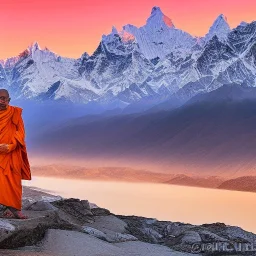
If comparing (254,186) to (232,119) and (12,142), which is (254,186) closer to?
(12,142)

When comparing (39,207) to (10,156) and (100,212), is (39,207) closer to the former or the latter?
(10,156)

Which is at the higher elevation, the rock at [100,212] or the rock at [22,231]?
the rock at [100,212]

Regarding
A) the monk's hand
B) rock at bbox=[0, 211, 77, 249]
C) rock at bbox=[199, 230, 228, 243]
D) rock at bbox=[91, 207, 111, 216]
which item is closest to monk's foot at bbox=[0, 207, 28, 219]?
rock at bbox=[0, 211, 77, 249]

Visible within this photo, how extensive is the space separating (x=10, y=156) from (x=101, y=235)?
2957 mm

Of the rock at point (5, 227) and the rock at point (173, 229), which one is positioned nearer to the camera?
the rock at point (5, 227)

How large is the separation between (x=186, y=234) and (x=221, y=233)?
1.71 meters

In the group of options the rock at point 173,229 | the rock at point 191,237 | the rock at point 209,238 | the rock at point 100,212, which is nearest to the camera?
the rock at point 191,237

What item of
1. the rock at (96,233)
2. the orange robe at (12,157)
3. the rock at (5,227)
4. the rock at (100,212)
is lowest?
the rock at (96,233)

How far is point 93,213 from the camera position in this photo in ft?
51.2

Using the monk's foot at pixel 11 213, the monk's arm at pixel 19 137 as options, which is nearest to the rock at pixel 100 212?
the monk's foot at pixel 11 213

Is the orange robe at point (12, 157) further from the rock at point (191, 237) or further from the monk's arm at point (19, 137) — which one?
the rock at point (191, 237)

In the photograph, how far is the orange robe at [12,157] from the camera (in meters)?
10.6

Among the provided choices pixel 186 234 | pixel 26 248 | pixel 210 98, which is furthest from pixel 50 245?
pixel 210 98

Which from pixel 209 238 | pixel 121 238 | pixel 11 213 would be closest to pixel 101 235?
pixel 121 238
